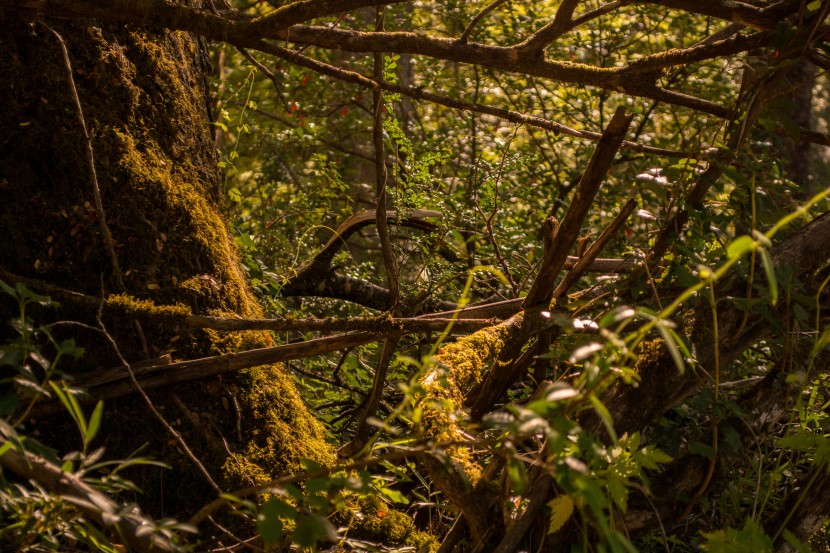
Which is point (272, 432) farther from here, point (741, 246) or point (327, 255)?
point (741, 246)

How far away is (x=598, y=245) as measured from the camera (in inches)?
84.0

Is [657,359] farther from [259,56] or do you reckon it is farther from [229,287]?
[259,56]

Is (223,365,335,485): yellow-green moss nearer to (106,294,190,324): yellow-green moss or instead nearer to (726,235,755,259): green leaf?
(106,294,190,324): yellow-green moss

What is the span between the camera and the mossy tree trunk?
6.63 ft

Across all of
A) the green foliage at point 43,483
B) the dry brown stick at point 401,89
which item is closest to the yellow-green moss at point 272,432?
the green foliage at point 43,483

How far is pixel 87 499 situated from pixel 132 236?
3.52 feet

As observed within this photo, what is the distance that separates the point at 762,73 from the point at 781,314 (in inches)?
25.3

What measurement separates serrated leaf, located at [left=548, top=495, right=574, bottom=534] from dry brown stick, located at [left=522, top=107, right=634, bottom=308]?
0.72m

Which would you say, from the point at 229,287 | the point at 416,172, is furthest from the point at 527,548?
the point at 416,172

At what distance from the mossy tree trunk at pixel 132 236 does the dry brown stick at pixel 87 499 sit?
0.58m

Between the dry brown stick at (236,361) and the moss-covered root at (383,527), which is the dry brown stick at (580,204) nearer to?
the dry brown stick at (236,361)

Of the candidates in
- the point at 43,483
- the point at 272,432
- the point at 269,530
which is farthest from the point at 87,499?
the point at 272,432

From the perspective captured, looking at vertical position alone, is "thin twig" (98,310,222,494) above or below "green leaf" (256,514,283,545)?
below

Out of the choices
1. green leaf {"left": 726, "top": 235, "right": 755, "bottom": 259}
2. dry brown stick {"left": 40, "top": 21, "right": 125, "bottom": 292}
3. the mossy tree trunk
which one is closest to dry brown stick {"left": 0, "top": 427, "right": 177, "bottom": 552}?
the mossy tree trunk
